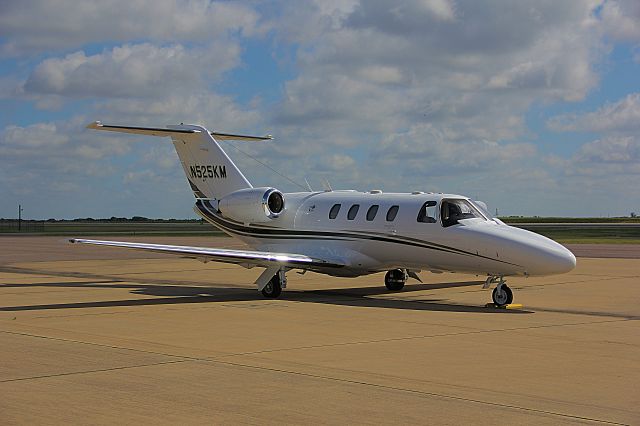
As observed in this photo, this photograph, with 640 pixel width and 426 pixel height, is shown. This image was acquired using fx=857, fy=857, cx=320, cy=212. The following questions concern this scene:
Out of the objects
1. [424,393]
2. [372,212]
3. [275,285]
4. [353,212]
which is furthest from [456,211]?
[424,393]

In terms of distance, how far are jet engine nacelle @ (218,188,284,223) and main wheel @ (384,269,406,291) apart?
3368 mm

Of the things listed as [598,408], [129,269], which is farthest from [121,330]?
[129,269]

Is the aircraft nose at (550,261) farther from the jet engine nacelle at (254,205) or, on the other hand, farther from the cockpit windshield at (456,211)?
the jet engine nacelle at (254,205)

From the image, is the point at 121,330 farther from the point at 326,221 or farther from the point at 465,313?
the point at 326,221

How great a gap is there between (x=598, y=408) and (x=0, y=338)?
8630 millimetres

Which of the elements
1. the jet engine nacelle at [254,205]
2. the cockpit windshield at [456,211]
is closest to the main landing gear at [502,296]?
the cockpit windshield at [456,211]

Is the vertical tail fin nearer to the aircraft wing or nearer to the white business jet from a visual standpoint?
the white business jet

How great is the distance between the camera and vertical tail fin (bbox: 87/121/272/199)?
24156 millimetres

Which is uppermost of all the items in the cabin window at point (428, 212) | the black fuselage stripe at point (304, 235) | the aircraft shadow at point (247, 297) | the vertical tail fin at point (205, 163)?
the vertical tail fin at point (205, 163)

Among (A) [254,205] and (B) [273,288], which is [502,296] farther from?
(A) [254,205]

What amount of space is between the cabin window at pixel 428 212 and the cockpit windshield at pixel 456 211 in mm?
198

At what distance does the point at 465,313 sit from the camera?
16.9 m

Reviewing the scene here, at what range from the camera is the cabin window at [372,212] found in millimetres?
20828

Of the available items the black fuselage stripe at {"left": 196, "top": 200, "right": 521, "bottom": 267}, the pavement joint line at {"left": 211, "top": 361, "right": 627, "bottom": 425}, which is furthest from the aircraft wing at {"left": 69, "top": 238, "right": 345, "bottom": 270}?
the pavement joint line at {"left": 211, "top": 361, "right": 627, "bottom": 425}
